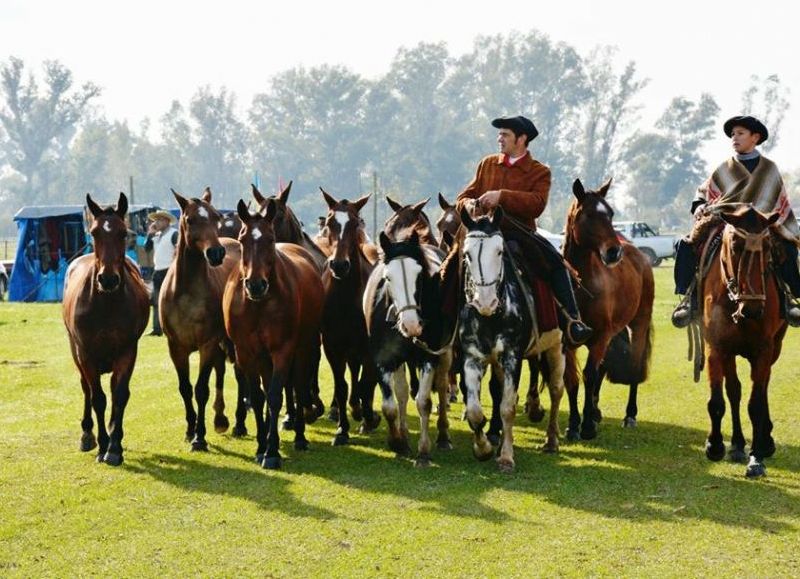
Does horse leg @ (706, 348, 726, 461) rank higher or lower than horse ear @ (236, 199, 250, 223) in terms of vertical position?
lower

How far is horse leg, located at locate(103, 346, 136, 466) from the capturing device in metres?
9.70

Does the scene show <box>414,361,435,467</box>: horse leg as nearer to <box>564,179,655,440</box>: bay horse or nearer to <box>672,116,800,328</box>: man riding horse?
<box>564,179,655,440</box>: bay horse

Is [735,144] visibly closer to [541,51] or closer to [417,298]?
[417,298]

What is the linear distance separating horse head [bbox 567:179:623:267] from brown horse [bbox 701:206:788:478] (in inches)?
36.4

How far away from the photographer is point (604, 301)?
1063 centimetres

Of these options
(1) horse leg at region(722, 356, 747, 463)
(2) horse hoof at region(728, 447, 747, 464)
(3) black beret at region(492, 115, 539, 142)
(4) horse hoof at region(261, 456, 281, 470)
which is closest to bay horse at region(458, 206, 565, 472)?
(3) black beret at region(492, 115, 539, 142)

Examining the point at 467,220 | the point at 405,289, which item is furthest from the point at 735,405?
the point at 405,289

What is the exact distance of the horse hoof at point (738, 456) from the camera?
9.38m

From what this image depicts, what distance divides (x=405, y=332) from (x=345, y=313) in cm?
203

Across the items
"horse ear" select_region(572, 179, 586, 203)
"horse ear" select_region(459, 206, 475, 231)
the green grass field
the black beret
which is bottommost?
the green grass field

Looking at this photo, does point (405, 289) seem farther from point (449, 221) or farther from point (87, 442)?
point (449, 221)

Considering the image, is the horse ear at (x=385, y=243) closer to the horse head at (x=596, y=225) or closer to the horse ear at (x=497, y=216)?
the horse ear at (x=497, y=216)

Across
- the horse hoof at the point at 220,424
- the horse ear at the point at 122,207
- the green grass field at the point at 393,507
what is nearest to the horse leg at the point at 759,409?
the green grass field at the point at 393,507

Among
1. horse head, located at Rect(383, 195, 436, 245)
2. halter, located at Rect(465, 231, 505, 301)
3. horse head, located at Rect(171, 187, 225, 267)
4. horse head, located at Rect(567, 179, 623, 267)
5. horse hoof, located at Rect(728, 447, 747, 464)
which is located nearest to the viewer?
halter, located at Rect(465, 231, 505, 301)
